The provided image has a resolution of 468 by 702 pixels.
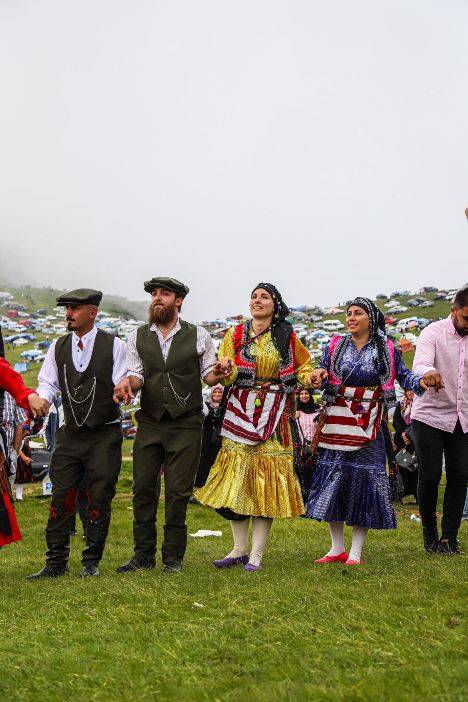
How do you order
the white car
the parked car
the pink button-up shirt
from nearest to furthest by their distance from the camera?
1. the pink button-up shirt
2. the parked car
3. the white car

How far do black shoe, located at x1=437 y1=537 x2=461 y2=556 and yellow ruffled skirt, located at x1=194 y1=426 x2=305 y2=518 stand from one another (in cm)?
136

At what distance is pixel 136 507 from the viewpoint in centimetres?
785

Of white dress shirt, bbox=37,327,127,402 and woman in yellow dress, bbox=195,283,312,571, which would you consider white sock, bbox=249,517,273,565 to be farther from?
white dress shirt, bbox=37,327,127,402

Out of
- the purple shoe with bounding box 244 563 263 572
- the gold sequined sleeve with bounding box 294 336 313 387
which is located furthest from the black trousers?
the gold sequined sleeve with bounding box 294 336 313 387

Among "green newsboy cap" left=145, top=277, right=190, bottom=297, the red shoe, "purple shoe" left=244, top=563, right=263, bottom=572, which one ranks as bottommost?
the red shoe

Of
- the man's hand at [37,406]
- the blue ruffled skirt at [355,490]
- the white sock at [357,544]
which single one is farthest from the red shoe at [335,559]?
the man's hand at [37,406]

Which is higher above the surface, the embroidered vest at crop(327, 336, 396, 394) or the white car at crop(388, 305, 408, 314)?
the embroidered vest at crop(327, 336, 396, 394)

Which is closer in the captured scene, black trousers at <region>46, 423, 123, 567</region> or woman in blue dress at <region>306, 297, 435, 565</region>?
black trousers at <region>46, 423, 123, 567</region>

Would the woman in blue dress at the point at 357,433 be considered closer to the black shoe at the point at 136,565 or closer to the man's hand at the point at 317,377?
the man's hand at the point at 317,377

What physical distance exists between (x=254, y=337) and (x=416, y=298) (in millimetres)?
143820

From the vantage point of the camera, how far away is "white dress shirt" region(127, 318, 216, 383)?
7.80 metres

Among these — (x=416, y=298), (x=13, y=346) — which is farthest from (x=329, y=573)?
(x=416, y=298)

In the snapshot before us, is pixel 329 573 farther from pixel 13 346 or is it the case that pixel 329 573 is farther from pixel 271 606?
pixel 13 346

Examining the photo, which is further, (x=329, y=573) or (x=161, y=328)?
(x=161, y=328)
